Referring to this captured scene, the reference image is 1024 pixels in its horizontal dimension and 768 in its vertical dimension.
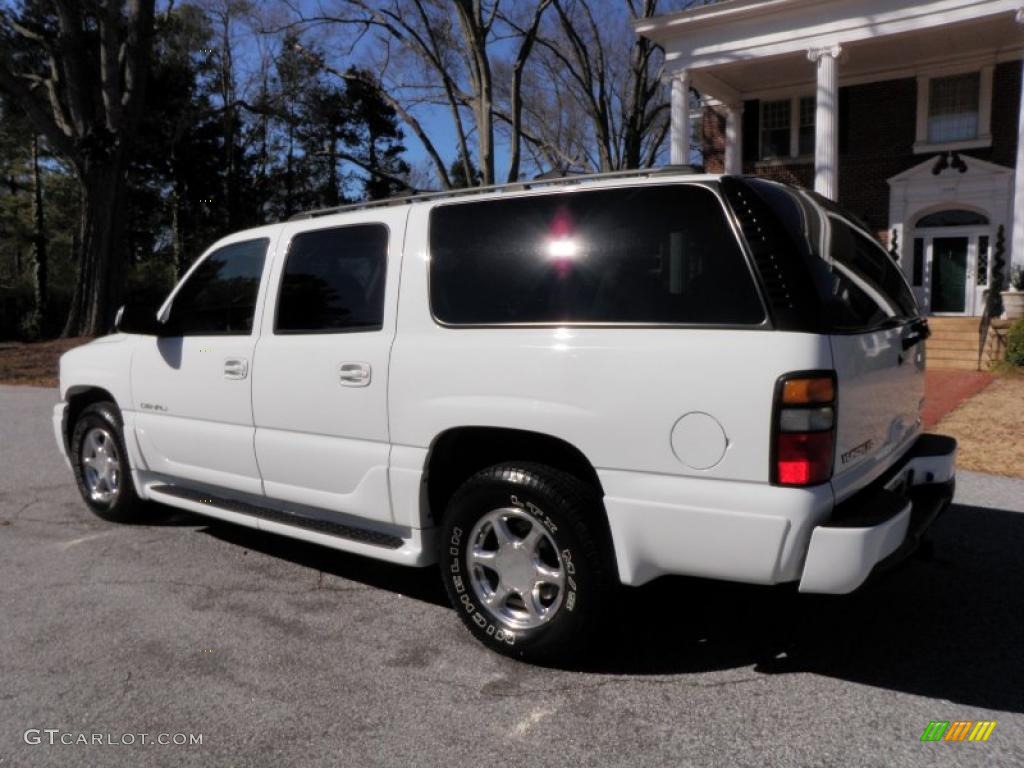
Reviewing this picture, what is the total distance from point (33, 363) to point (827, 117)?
17.4m

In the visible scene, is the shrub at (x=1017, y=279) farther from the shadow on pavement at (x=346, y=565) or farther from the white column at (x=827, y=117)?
the shadow on pavement at (x=346, y=565)

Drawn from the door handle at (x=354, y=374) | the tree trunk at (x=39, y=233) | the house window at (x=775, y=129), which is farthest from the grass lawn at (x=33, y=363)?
Answer: the house window at (x=775, y=129)

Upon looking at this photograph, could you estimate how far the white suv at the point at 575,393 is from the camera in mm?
2791

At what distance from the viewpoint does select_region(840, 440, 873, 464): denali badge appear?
2906mm

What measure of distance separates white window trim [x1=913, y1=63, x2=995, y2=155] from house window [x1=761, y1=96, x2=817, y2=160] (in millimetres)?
2409

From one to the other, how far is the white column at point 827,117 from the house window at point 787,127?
110 inches

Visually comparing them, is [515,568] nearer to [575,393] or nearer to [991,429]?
[575,393]

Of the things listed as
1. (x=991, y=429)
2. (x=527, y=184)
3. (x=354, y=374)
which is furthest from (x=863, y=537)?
(x=991, y=429)

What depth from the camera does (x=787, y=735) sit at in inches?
110

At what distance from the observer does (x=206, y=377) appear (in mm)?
4512

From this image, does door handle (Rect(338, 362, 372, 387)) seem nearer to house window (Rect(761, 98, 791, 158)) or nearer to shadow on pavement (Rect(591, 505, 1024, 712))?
shadow on pavement (Rect(591, 505, 1024, 712))

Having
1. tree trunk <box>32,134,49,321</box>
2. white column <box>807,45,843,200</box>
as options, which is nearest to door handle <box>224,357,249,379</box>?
white column <box>807,45,843,200</box>

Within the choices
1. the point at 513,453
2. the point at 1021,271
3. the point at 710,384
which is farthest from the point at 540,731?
the point at 1021,271

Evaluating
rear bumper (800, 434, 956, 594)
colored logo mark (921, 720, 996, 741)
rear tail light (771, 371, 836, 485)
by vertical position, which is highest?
rear tail light (771, 371, 836, 485)
